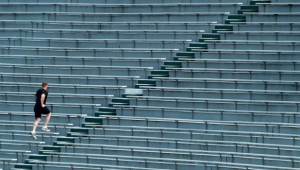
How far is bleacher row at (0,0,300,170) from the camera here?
16953mm

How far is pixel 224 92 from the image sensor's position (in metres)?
17.9

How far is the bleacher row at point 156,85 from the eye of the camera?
55.6 ft

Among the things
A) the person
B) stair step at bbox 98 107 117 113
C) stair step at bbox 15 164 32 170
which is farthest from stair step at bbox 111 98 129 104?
stair step at bbox 15 164 32 170

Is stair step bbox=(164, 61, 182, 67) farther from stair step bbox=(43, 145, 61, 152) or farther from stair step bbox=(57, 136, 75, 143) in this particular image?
stair step bbox=(43, 145, 61, 152)

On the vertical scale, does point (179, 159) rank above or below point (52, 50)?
below

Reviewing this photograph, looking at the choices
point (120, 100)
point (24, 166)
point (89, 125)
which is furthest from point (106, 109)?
point (24, 166)

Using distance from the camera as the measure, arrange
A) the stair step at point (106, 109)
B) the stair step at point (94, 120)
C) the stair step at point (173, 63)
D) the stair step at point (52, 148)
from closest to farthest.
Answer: the stair step at point (52, 148)
the stair step at point (94, 120)
the stair step at point (106, 109)
the stair step at point (173, 63)

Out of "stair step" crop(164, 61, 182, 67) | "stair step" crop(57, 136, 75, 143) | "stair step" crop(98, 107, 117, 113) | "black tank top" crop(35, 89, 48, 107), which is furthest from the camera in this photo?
"stair step" crop(164, 61, 182, 67)

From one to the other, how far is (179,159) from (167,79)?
2.49 meters

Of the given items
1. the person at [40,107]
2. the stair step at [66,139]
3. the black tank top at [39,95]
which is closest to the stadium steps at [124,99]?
the stair step at [66,139]

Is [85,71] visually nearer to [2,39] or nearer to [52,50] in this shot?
[52,50]

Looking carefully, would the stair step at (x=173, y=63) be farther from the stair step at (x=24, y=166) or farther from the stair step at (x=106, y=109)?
the stair step at (x=24, y=166)

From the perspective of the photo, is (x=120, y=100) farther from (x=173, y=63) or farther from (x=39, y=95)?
(x=39, y=95)

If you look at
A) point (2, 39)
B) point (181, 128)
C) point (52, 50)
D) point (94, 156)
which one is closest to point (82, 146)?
point (94, 156)
